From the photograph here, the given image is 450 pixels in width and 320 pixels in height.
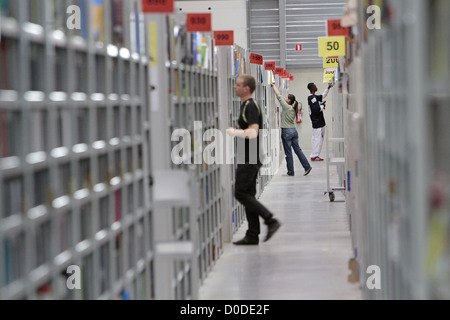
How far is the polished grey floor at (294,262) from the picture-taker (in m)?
6.21

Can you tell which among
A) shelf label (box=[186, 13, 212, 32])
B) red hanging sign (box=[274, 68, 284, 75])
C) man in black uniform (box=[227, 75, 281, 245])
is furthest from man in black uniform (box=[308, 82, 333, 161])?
shelf label (box=[186, 13, 212, 32])

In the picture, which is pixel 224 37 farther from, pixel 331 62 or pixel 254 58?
pixel 331 62

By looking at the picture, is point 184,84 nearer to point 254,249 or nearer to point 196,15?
point 196,15

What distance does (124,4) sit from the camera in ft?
15.0

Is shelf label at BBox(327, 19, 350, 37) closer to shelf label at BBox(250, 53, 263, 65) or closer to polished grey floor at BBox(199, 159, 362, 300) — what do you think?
polished grey floor at BBox(199, 159, 362, 300)

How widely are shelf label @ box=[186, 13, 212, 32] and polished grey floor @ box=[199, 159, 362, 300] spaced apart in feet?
7.11

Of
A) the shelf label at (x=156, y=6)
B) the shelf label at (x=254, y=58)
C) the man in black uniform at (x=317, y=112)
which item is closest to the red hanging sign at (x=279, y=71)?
the man in black uniform at (x=317, y=112)

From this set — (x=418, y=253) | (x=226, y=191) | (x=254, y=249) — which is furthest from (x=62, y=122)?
(x=226, y=191)

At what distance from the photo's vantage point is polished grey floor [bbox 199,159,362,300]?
6.21 m

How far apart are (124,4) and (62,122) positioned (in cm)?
137

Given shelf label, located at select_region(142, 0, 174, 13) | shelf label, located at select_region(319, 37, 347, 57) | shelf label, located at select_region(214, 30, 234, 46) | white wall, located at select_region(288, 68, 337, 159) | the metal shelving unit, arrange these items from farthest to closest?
1. white wall, located at select_region(288, 68, 337, 159)
2. shelf label, located at select_region(319, 37, 347, 57)
3. shelf label, located at select_region(214, 30, 234, 46)
4. shelf label, located at select_region(142, 0, 174, 13)
5. the metal shelving unit
